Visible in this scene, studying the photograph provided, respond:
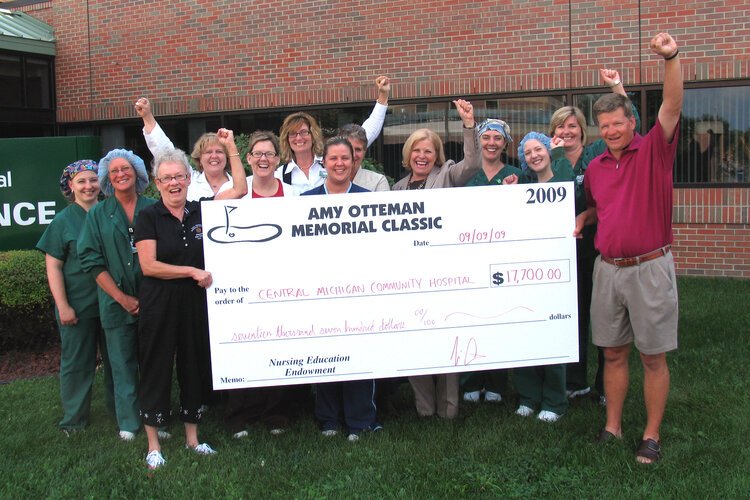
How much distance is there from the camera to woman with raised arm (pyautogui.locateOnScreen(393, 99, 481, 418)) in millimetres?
4500

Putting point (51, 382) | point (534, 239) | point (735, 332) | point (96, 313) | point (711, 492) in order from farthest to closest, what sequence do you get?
A: point (735, 332) < point (51, 382) < point (96, 313) < point (534, 239) < point (711, 492)

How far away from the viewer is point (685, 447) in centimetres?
400

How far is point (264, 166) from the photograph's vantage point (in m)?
4.55

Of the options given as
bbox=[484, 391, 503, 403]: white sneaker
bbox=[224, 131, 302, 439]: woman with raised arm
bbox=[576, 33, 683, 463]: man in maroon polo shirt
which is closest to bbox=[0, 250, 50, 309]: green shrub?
bbox=[224, 131, 302, 439]: woman with raised arm

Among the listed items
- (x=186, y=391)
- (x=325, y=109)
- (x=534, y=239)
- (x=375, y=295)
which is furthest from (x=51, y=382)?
(x=325, y=109)

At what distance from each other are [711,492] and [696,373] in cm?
203

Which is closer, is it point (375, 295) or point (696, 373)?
point (375, 295)

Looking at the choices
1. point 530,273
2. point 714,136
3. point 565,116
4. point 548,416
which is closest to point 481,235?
point 530,273

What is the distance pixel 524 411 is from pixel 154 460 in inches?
92.4

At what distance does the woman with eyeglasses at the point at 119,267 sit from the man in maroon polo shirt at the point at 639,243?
273cm

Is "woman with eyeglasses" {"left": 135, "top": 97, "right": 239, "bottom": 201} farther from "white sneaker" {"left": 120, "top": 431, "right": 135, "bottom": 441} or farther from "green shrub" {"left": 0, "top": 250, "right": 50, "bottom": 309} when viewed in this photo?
"green shrub" {"left": 0, "top": 250, "right": 50, "bottom": 309}

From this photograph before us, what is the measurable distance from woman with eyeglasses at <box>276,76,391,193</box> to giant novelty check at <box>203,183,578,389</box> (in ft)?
3.07

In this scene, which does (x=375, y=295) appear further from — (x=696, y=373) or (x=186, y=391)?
(x=696, y=373)

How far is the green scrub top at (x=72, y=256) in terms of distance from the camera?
4.59 meters
